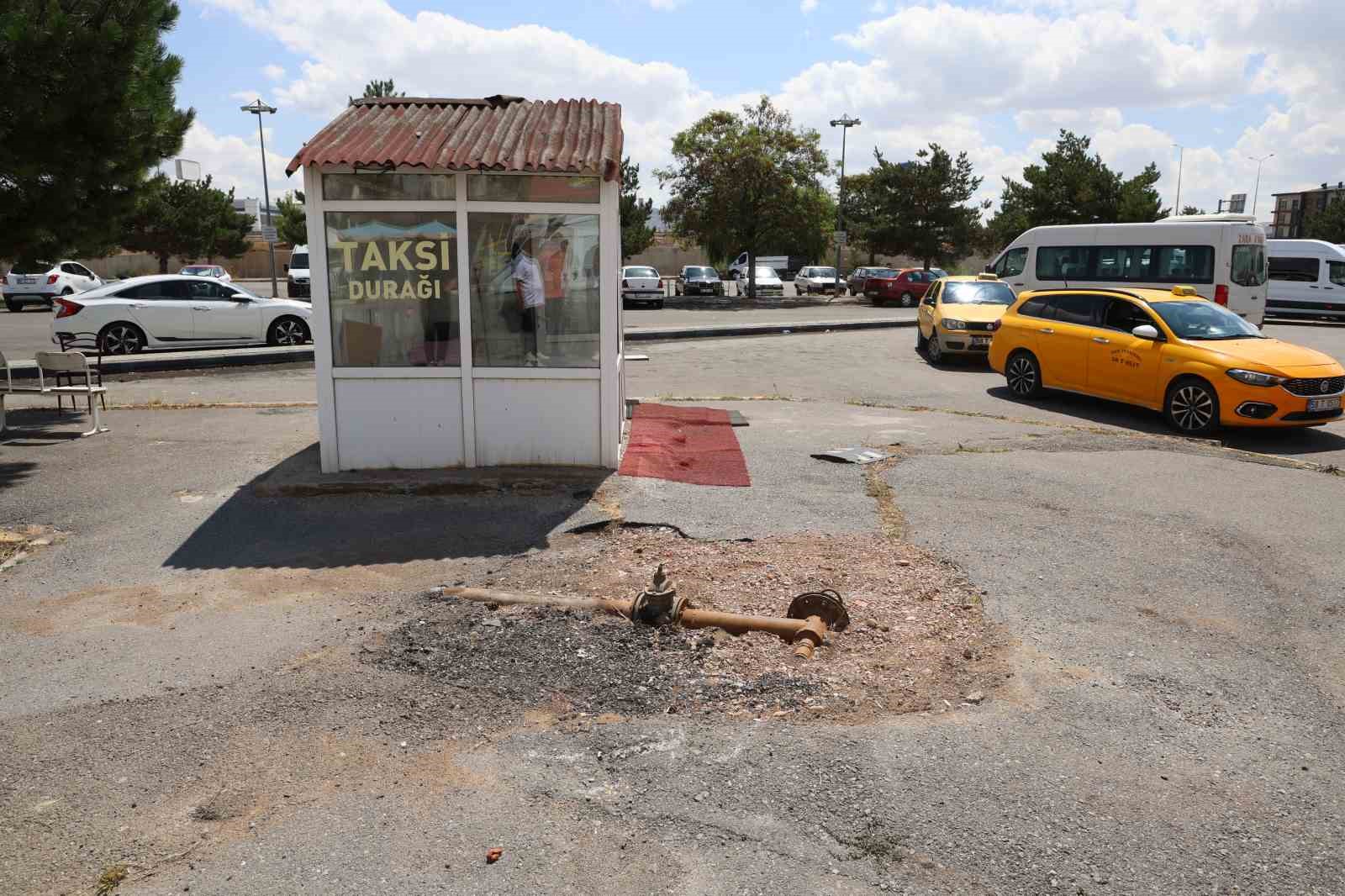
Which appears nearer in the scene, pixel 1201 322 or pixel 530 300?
pixel 530 300

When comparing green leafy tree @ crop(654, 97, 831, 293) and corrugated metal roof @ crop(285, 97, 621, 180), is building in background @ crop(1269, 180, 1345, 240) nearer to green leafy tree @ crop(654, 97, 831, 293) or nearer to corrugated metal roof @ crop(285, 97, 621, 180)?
green leafy tree @ crop(654, 97, 831, 293)

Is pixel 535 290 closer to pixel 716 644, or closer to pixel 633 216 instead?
pixel 716 644

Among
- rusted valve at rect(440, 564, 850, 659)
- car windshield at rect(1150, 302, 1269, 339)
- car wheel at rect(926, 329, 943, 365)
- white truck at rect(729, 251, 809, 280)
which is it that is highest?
white truck at rect(729, 251, 809, 280)

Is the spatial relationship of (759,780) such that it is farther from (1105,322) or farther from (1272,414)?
(1105,322)

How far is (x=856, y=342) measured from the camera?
23203 millimetres

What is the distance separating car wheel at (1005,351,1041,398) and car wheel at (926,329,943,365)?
379 cm

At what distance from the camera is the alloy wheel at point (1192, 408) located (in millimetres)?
11527

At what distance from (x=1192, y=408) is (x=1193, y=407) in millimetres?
13

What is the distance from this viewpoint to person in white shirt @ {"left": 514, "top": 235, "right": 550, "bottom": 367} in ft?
27.6

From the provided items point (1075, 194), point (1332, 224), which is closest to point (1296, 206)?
point (1332, 224)

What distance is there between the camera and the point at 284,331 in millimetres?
19125

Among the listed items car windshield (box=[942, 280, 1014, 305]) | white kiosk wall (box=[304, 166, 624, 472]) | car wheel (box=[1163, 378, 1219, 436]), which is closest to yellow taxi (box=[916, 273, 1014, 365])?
car windshield (box=[942, 280, 1014, 305])

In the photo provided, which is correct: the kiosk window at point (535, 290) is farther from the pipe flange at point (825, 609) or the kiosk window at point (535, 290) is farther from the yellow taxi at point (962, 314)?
the yellow taxi at point (962, 314)

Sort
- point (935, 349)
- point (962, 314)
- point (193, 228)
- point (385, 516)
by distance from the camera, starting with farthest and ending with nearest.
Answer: point (193, 228) → point (935, 349) → point (962, 314) → point (385, 516)
